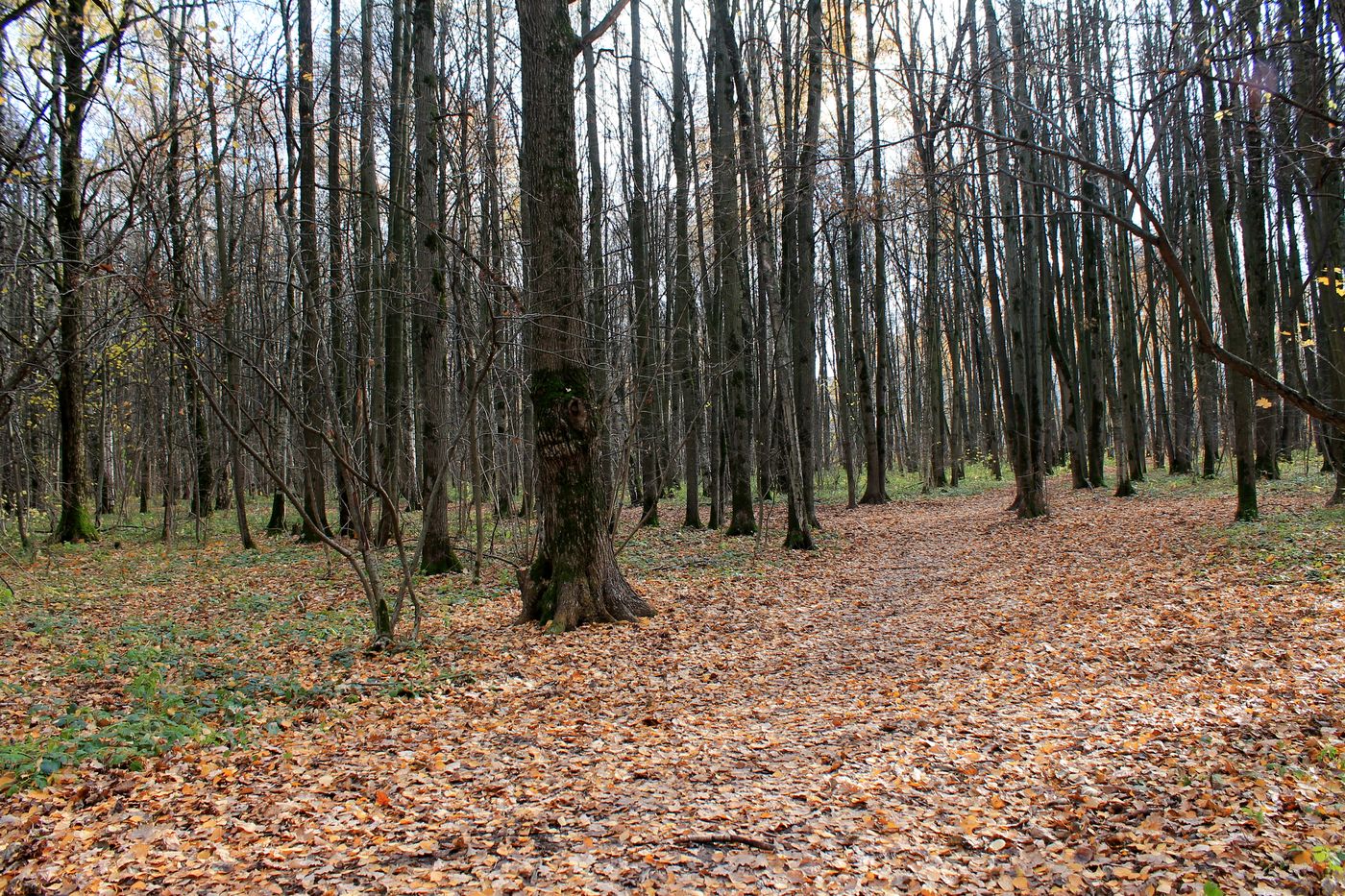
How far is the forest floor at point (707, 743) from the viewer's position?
3148mm

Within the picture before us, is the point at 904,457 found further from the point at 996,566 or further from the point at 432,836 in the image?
the point at 432,836

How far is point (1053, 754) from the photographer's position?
4215 millimetres

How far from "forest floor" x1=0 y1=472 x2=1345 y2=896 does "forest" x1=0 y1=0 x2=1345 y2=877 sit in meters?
0.03

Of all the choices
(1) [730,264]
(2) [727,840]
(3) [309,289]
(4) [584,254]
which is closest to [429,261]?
(4) [584,254]

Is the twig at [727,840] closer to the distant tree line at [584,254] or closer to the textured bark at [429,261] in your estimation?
the distant tree line at [584,254]

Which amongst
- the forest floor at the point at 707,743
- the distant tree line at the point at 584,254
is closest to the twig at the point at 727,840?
the forest floor at the point at 707,743

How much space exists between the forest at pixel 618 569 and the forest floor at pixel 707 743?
3cm

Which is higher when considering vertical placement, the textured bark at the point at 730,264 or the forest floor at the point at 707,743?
the textured bark at the point at 730,264

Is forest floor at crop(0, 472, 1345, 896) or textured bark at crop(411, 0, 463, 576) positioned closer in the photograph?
forest floor at crop(0, 472, 1345, 896)

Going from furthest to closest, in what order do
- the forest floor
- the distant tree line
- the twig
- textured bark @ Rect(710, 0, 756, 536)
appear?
textured bark @ Rect(710, 0, 756, 536) < the distant tree line < the twig < the forest floor

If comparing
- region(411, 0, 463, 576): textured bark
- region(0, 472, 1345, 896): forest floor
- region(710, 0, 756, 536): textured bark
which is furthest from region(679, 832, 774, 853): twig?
region(710, 0, 756, 536): textured bark

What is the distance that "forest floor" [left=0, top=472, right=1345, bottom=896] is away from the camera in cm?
315

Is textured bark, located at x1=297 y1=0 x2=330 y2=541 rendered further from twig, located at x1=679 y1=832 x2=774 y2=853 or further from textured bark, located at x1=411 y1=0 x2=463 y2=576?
twig, located at x1=679 y1=832 x2=774 y2=853

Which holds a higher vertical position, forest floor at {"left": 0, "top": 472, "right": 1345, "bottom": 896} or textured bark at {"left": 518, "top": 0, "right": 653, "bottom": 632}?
textured bark at {"left": 518, "top": 0, "right": 653, "bottom": 632}
